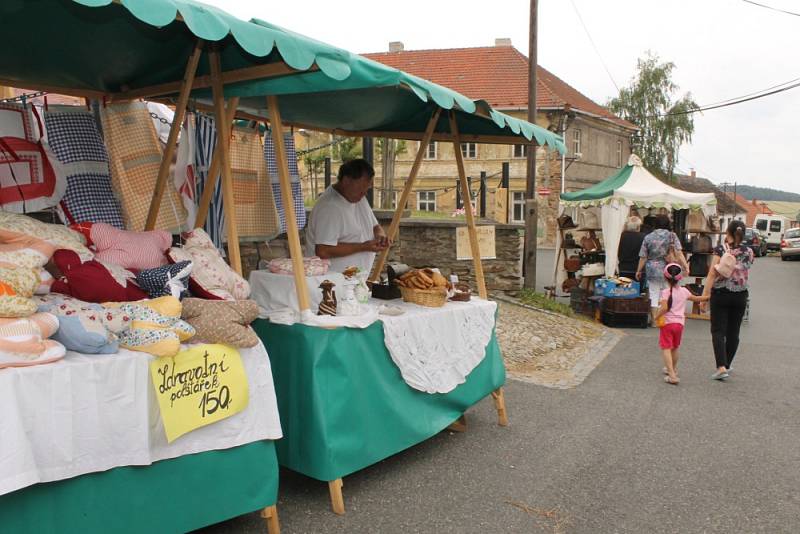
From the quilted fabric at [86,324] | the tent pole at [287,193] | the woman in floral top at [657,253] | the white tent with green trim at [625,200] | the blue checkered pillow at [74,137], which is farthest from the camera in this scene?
the white tent with green trim at [625,200]

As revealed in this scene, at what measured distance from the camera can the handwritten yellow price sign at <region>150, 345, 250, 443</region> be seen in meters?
2.85

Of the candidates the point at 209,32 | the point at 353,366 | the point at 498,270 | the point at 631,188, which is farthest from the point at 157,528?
the point at 631,188

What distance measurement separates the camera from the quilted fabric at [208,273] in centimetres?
342

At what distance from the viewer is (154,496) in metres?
2.82

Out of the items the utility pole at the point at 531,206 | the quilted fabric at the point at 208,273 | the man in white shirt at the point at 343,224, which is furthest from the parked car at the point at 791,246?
the quilted fabric at the point at 208,273

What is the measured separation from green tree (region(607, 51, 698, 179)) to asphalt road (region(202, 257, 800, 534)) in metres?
33.6

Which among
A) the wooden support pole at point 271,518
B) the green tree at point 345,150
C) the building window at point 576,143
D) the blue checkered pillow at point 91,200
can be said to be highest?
the building window at point 576,143

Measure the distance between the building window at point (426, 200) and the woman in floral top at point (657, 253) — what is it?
20.9m

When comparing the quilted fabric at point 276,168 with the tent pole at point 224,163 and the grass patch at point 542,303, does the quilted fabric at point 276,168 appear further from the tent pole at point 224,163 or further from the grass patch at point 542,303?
the grass patch at point 542,303

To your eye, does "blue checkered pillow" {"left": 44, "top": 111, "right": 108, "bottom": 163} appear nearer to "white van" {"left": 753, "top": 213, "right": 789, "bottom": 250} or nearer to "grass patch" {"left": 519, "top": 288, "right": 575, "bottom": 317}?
"grass patch" {"left": 519, "top": 288, "right": 575, "bottom": 317}

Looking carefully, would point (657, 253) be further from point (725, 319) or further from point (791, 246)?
point (791, 246)

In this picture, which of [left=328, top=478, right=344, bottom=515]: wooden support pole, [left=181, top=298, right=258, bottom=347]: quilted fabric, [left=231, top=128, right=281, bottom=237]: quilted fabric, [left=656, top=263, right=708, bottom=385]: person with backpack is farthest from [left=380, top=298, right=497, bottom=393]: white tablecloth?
[left=656, top=263, right=708, bottom=385]: person with backpack

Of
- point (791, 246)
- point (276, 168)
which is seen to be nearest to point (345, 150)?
point (276, 168)

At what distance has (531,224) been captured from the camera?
1254 cm
